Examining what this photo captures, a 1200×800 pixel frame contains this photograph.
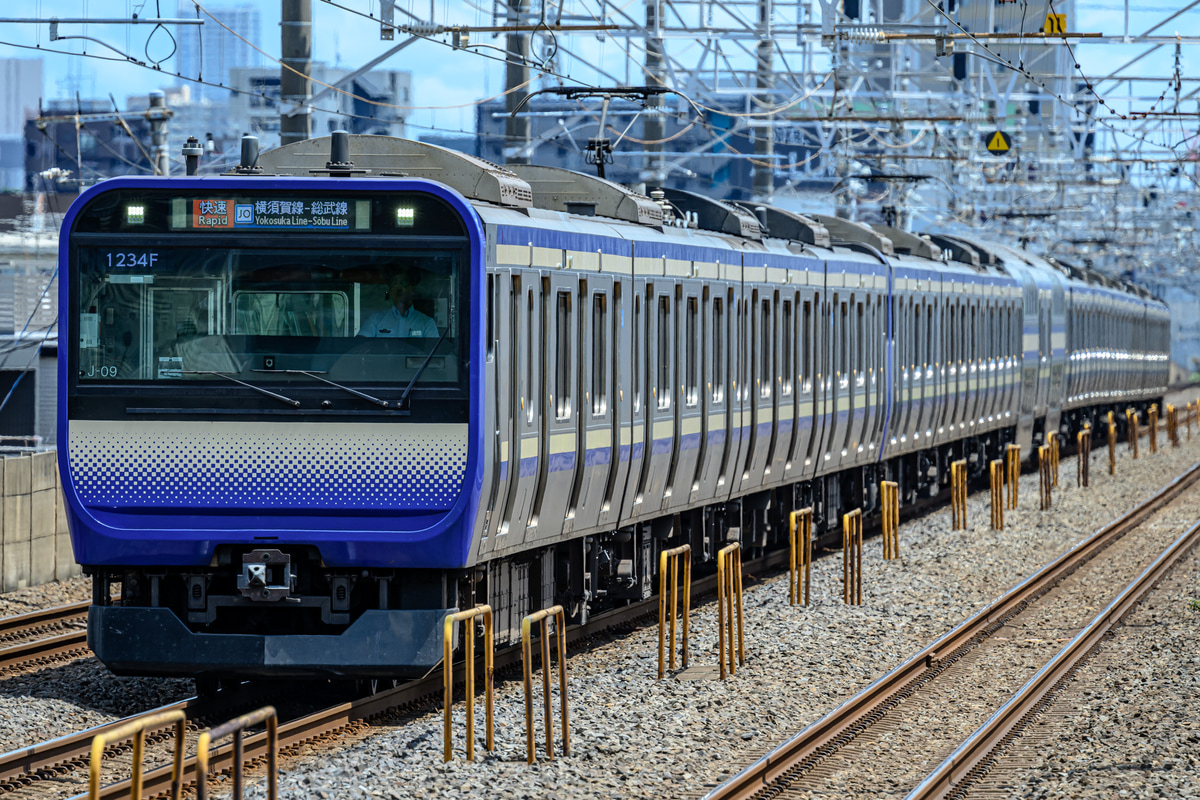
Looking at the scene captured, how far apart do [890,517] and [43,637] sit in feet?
32.5

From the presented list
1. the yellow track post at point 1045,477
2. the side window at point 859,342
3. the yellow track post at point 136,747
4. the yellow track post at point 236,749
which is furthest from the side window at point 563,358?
the yellow track post at point 1045,477

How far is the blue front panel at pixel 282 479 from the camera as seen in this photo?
1012 centimetres

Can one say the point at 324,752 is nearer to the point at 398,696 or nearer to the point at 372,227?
the point at 398,696

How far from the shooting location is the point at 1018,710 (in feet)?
39.4

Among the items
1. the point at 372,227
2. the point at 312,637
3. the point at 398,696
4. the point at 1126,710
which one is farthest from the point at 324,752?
the point at 1126,710

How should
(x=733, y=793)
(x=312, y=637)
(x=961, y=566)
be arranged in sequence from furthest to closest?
1. (x=961, y=566)
2. (x=312, y=637)
3. (x=733, y=793)

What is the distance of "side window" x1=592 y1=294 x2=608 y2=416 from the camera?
40.8 feet

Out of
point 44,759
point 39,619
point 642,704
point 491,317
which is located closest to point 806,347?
point 642,704

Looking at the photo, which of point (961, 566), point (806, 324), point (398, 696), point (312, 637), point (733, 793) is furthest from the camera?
point (961, 566)

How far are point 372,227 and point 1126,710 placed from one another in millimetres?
5734

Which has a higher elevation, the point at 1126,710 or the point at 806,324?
the point at 806,324

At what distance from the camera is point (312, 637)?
10094 mm

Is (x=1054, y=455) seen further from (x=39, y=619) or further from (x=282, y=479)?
(x=282, y=479)

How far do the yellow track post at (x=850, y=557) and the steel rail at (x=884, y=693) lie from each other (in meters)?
1.06
